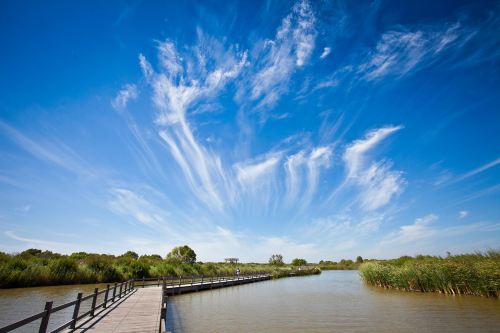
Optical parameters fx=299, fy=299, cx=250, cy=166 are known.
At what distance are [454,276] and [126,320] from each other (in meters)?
21.9

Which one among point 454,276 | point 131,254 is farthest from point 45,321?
point 131,254

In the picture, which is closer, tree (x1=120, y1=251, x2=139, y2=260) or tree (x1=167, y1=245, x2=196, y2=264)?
tree (x1=120, y1=251, x2=139, y2=260)

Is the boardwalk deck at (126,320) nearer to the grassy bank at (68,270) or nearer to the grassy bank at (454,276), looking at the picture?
the grassy bank at (68,270)

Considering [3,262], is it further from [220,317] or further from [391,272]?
[391,272]

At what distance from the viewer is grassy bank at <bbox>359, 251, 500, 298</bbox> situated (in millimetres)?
19078

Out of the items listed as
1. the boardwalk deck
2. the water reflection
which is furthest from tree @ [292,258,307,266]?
Result: the boardwalk deck

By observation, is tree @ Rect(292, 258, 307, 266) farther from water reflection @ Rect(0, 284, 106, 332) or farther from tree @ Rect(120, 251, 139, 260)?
water reflection @ Rect(0, 284, 106, 332)

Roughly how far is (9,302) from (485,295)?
29.3 m

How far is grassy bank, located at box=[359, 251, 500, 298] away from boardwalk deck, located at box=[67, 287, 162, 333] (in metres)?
20.2

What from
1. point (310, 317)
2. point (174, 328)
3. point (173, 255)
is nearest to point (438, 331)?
point (310, 317)

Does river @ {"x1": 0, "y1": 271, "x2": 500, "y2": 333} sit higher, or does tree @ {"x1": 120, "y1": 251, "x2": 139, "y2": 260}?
tree @ {"x1": 120, "y1": 251, "x2": 139, "y2": 260}

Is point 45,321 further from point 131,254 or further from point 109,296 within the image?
point 131,254

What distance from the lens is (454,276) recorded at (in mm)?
21500

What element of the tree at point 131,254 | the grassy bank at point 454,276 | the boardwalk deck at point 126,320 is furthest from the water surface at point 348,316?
the tree at point 131,254
